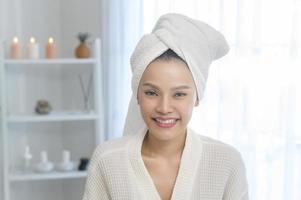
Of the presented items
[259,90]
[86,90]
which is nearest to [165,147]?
[259,90]

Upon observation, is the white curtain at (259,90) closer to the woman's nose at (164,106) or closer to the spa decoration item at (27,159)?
the spa decoration item at (27,159)

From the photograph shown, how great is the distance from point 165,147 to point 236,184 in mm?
233

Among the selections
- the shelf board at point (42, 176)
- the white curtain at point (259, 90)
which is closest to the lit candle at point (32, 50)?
the shelf board at point (42, 176)

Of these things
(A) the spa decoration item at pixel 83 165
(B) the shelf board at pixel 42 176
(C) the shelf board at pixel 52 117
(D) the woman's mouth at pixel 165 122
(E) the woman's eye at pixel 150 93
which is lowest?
(B) the shelf board at pixel 42 176

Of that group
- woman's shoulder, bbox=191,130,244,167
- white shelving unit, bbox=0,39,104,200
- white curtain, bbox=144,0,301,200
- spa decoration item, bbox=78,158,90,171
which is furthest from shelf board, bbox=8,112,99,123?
woman's shoulder, bbox=191,130,244,167

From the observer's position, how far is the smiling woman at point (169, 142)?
1.14 meters

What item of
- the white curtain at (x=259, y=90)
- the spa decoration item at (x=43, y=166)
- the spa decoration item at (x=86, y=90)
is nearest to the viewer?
the white curtain at (x=259, y=90)

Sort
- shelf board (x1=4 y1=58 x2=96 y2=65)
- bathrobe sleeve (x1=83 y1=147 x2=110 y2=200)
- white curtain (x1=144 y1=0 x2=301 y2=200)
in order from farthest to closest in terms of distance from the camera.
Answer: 1. shelf board (x1=4 y1=58 x2=96 y2=65)
2. white curtain (x1=144 y1=0 x2=301 y2=200)
3. bathrobe sleeve (x1=83 y1=147 x2=110 y2=200)

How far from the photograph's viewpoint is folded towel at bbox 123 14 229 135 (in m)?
1.12

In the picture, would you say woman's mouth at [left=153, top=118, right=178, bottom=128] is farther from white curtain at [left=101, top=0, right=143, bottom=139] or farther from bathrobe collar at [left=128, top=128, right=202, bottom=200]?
white curtain at [left=101, top=0, right=143, bottom=139]

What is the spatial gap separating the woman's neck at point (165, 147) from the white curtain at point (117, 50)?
1.22 m

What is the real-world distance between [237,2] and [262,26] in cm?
18

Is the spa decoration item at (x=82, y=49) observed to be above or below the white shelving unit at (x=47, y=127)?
above

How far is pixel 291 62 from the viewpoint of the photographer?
2.10m
